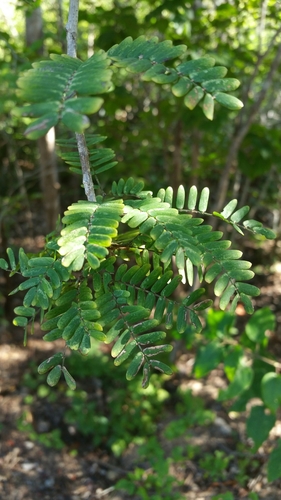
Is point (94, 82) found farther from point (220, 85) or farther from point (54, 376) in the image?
→ point (54, 376)

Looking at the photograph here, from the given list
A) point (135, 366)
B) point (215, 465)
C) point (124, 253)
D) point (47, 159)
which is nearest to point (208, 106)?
point (124, 253)

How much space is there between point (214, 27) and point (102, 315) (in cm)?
237

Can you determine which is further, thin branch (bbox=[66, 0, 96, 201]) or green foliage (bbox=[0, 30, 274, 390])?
thin branch (bbox=[66, 0, 96, 201])

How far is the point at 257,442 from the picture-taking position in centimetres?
232

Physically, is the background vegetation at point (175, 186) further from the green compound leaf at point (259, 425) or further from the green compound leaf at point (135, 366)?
the green compound leaf at point (135, 366)

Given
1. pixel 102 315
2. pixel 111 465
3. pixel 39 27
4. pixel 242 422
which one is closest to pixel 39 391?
pixel 111 465

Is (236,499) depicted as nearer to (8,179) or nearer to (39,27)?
(39,27)

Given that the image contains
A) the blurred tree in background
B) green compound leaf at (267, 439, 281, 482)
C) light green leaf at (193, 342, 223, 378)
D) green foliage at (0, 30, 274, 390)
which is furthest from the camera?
the blurred tree in background

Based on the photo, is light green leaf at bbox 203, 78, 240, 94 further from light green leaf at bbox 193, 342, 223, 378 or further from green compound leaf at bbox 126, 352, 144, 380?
light green leaf at bbox 193, 342, 223, 378

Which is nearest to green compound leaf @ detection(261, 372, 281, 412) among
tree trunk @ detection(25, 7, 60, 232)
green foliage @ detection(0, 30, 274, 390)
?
green foliage @ detection(0, 30, 274, 390)

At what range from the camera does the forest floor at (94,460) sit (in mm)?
2688

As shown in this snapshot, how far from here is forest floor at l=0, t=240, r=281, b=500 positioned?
2.69 meters

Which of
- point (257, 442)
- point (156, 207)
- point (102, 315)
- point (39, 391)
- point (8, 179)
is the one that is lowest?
point (39, 391)

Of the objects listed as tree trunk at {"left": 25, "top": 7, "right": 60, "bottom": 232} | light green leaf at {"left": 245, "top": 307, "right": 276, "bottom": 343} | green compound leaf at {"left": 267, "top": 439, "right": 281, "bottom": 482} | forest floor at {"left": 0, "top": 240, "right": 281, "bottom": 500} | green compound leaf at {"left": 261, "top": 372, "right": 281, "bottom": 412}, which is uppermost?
tree trunk at {"left": 25, "top": 7, "right": 60, "bottom": 232}
